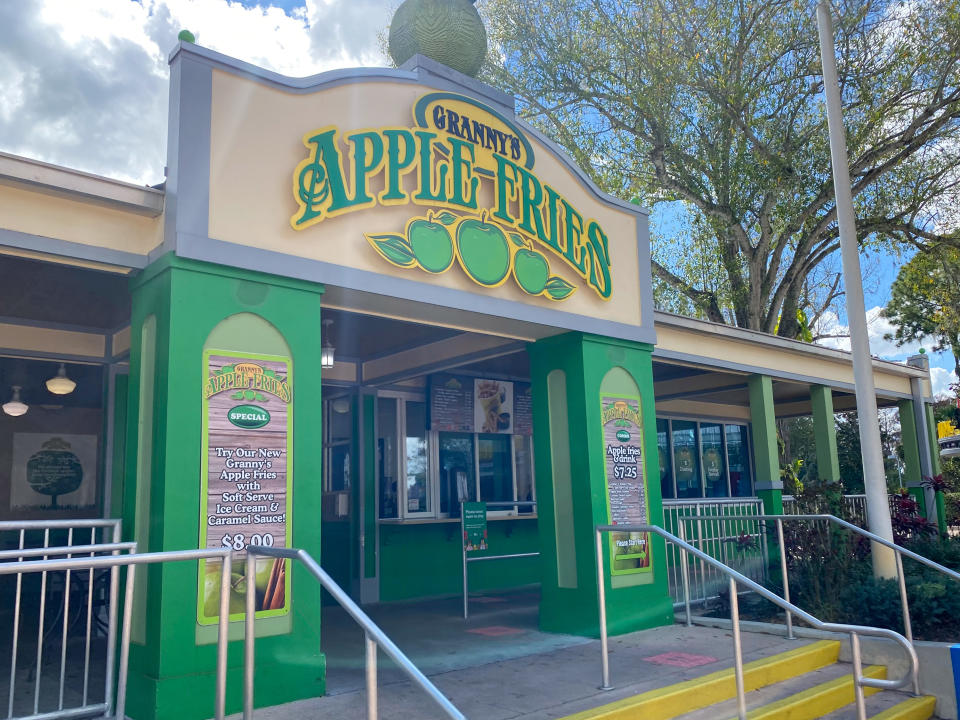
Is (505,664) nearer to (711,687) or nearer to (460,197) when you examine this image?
(711,687)

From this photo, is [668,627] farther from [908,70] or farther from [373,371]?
[908,70]

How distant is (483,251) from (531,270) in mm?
627

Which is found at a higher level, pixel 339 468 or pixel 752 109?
pixel 752 109

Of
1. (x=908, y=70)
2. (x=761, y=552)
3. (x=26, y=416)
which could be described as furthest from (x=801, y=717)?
(x=908, y=70)

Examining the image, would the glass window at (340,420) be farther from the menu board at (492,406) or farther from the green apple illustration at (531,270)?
the green apple illustration at (531,270)

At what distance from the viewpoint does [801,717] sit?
5555mm

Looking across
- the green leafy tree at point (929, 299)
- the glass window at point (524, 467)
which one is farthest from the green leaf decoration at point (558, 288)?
the green leafy tree at point (929, 299)

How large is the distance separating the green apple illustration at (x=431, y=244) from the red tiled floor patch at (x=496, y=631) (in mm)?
3610

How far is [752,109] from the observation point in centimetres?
1662

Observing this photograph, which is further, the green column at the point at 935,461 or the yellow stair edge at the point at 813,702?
the green column at the point at 935,461

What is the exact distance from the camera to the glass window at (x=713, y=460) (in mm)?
15281

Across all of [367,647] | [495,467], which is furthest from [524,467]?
[367,647]

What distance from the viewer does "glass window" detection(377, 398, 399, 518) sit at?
10.2 m

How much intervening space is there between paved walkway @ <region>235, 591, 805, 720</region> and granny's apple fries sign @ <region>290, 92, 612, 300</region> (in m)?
3.15
